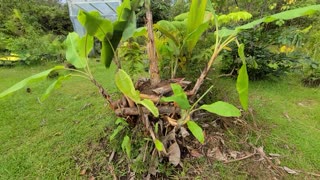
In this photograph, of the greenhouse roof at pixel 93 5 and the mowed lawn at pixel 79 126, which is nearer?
the mowed lawn at pixel 79 126

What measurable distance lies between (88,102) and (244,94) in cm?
184

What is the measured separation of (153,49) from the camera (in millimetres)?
1488

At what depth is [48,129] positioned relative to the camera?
2.01 meters

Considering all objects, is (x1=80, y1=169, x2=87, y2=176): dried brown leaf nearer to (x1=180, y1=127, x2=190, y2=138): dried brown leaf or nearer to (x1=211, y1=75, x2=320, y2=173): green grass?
(x1=180, y1=127, x2=190, y2=138): dried brown leaf

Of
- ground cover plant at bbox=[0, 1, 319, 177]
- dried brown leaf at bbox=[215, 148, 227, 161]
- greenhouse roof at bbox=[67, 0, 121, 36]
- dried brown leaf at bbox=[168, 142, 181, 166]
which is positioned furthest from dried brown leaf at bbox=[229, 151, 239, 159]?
greenhouse roof at bbox=[67, 0, 121, 36]

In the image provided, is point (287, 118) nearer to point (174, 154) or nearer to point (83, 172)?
point (174, 154)

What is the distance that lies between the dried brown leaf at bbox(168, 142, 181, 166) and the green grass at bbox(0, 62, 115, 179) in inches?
23.6

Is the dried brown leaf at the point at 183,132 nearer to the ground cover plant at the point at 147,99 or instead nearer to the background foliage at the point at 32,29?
the ground cover plant at the point at 147,99

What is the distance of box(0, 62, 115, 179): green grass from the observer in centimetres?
154

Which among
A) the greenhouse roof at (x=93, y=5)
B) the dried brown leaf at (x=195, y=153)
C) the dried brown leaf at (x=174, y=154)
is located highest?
the greenhouse roof at (x=93, y=5)

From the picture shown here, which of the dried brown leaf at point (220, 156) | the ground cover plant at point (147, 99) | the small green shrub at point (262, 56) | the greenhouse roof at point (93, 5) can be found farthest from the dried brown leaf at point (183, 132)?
the greenhouse roof at point (93, 5)

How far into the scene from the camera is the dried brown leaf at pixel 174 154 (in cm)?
132

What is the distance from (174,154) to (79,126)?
1006 millimetres

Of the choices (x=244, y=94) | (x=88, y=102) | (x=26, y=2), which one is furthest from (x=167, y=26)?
(x=26, y=2)
